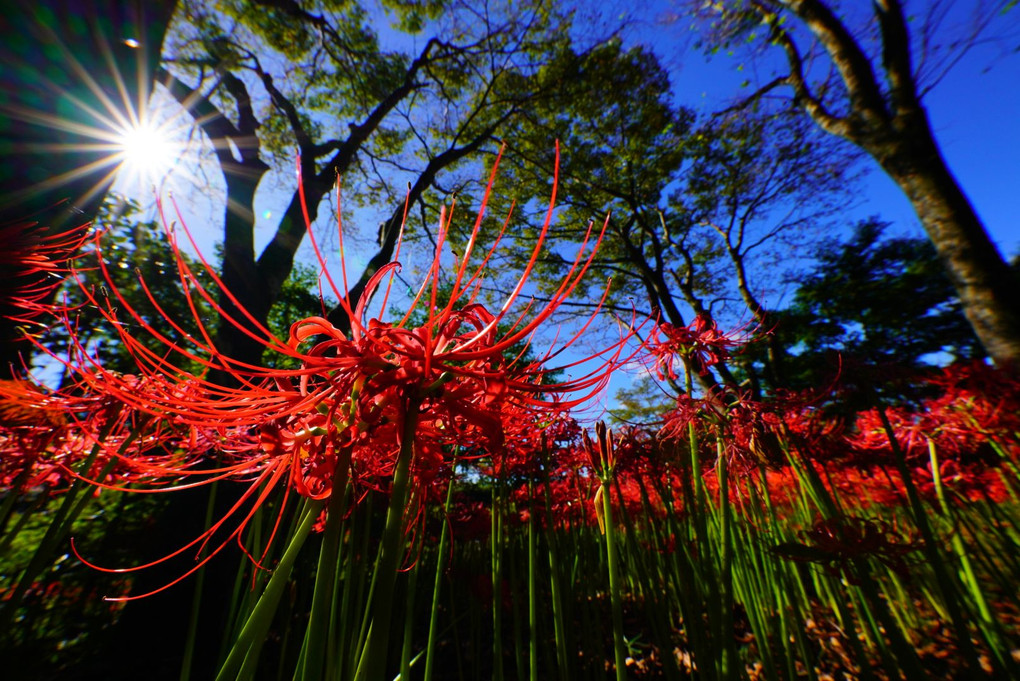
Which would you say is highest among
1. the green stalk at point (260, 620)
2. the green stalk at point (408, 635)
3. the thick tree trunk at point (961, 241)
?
the thick tree trunk at point (961, 241)

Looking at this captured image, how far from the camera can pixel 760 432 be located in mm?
1913

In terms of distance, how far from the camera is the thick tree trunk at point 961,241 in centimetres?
274

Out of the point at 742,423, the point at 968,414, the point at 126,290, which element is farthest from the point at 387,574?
the point at 126,290

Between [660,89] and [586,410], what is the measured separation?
10.2 m

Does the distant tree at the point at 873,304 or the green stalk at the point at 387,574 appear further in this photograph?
the distant tree at the point at 873,304

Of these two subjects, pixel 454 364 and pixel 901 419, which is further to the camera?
pixel 901 419

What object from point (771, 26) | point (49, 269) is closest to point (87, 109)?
point (49, 269)

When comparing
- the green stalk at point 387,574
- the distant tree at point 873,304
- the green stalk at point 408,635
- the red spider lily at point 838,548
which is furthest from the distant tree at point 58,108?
the distant tree at point 873,304

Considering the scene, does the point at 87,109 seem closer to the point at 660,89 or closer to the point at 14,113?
the point at 14,113

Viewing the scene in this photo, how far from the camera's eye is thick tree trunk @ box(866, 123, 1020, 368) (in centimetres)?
274

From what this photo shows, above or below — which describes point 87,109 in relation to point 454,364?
above

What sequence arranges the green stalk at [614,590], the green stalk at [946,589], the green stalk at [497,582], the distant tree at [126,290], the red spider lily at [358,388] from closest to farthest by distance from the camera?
the red spider lily at [358,388] < the green stalk at [946,589] < the green stalk at [614,590] < the green stalk at [497,582] < the distant tree at [126,290]

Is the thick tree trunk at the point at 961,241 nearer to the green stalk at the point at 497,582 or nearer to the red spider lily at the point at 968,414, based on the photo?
the red spider lily at the point at 968,414

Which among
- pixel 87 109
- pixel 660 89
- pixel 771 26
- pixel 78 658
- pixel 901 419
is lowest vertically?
pixel 78 658
